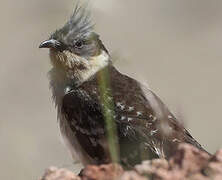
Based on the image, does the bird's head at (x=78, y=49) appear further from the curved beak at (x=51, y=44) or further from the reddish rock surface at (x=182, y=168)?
the reddish rock surface at (x=182, y=168)

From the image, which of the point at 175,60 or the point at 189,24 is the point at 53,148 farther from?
the point at 189,24

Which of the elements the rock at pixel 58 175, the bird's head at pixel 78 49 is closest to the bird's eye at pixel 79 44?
the bird's head at pixel 78 49

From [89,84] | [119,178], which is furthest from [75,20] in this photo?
[119,178]

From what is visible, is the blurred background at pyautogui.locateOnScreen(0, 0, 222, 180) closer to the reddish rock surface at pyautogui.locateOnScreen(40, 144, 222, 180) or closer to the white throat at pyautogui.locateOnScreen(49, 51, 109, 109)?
the white throat at pyautogui.locateOnScreen(49, 51, 109, 109)

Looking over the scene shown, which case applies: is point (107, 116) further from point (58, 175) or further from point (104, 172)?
point (104, 172)

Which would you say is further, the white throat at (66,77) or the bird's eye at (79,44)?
the bird's eye at (79,44)
